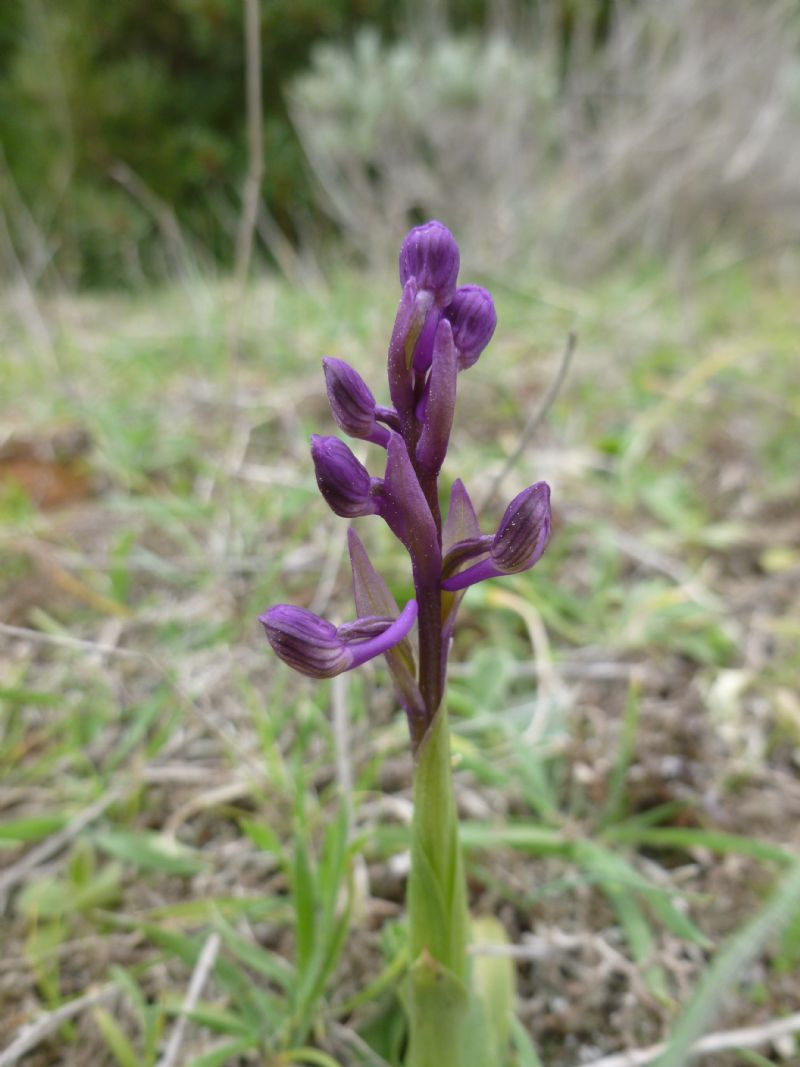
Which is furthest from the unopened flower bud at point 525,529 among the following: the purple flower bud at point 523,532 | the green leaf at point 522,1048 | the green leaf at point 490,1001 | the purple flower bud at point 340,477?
the green leaf at point 522,1048

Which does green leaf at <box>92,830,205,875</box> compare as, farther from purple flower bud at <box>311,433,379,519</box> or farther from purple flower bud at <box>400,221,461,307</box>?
purple flower bud at <box>400,221,461,307</box>

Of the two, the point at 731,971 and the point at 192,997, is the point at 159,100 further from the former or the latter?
the point at 731,971

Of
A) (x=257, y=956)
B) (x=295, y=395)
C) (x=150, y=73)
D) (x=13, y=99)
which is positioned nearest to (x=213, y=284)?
(x=295, y=395)

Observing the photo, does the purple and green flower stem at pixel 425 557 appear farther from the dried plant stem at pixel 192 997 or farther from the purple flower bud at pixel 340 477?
the dried plant stem at pixel 192 997

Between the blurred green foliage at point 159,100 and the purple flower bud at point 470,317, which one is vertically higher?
the blurred green foliage at point 159,100

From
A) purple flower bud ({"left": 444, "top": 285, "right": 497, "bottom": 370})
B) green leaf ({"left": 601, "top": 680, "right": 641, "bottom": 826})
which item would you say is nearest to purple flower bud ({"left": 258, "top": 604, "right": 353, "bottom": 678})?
purple flower bud ({"left": 444, "top": 285, "right": 497, "bottom": 370})

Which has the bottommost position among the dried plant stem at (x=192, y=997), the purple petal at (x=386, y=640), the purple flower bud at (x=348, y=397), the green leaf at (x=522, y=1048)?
the green leaf at (x=522, y=1048)

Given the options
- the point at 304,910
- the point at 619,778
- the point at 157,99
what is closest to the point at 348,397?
the point at 304,910
